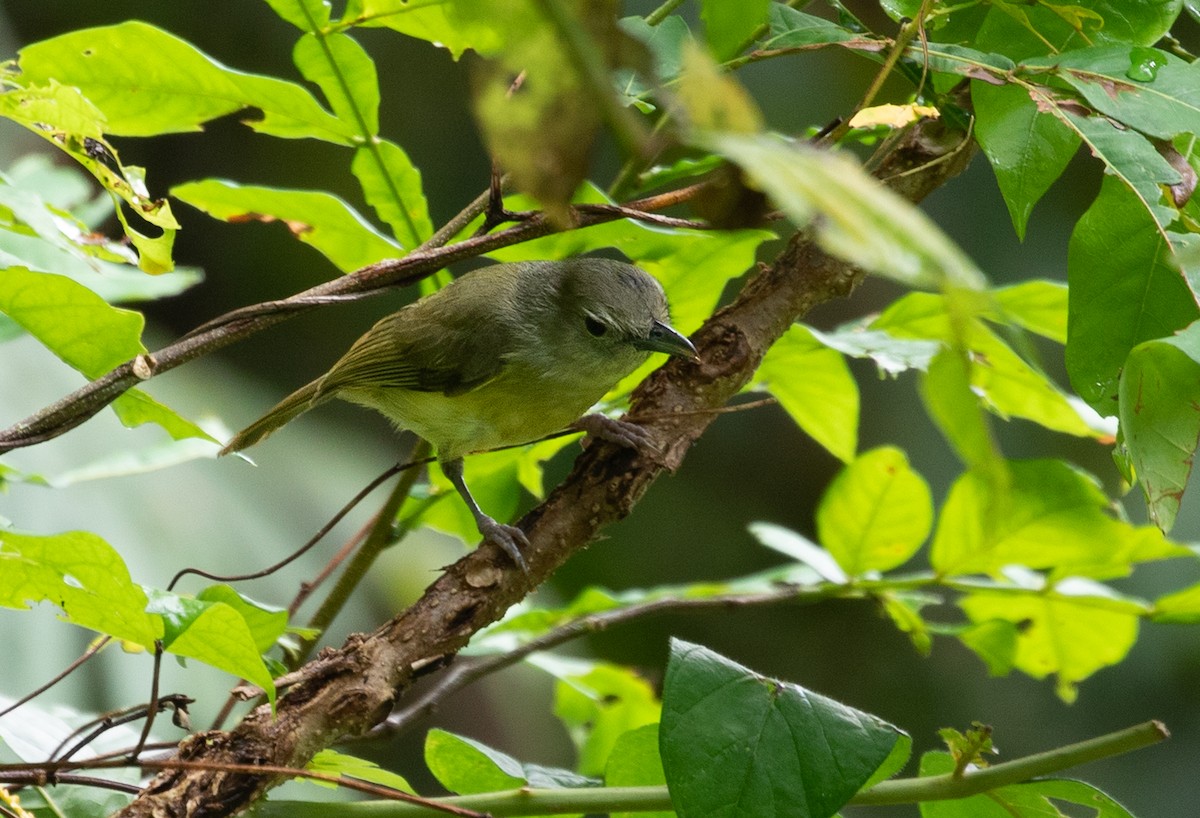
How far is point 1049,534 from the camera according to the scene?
2107mm

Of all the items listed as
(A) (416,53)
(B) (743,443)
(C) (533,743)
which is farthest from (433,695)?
(A) (416,53)

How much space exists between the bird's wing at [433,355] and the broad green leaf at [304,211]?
0.91 meters

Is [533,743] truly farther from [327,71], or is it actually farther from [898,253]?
[898,253]

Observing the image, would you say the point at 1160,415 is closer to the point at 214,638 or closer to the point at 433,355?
the point at 214,638

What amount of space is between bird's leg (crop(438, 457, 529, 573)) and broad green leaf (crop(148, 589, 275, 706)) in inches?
17.9

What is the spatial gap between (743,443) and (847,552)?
495 cm

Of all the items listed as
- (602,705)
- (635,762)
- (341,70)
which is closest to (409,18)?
(341,70)

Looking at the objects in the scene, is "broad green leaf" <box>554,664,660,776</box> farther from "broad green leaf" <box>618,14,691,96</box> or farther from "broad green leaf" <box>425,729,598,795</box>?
"broad green leaf" <box>618,14,691,96</box>

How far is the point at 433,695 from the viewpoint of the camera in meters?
2.00

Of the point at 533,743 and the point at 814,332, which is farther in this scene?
the point at 533,743

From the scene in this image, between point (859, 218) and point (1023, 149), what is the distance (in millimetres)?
933

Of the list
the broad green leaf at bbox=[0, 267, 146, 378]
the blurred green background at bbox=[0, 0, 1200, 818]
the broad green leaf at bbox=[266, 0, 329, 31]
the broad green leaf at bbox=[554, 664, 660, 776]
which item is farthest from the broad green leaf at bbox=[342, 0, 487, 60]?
the blurred green background at bbox=[0, 0, 1200, 818]

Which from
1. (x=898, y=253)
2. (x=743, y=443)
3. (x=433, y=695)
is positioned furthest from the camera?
(x=743, y=443)

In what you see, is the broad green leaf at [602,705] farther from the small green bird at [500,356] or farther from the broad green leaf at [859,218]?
the broad green leaf at [859,218]
